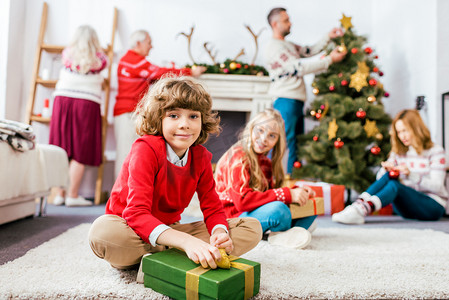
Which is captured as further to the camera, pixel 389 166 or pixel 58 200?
pixel 58 200

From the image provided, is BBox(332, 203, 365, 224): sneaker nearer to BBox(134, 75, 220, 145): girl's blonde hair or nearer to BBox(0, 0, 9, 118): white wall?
BBox(134, 75, 220, 145): girl's blonde hair

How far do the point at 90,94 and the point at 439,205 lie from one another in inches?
98.2

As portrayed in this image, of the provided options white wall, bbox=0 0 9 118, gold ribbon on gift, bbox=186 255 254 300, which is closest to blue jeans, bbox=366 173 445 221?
gold ribbon on gift, bbox=186 255 254 300

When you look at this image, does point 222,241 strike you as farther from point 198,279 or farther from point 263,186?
point 263,186

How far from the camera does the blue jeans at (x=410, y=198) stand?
206 cm

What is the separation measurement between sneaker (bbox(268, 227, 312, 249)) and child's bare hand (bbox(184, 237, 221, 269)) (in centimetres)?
64

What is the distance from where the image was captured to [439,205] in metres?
2.10

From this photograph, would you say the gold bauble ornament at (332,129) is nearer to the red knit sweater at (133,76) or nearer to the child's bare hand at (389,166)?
the child's bare hand at (389,166)

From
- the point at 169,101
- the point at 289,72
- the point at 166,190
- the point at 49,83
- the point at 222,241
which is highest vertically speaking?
the point at 289,72

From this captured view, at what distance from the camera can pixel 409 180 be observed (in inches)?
87.0

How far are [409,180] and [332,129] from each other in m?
0.59

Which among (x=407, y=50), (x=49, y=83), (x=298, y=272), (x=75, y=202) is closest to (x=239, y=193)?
(x=298, y=272)

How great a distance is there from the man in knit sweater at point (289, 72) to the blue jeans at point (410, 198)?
2.28ft

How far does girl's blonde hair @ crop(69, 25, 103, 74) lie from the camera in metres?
2.45
